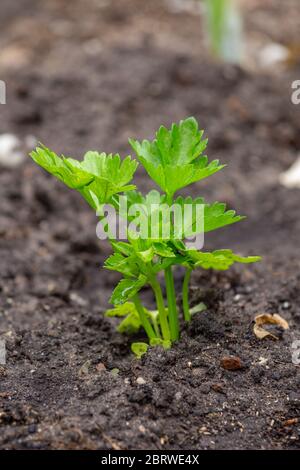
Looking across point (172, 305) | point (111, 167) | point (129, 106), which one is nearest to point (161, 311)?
point (172, 305)

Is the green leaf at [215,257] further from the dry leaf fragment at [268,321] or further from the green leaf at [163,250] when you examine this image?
the dry leaf fragment at [268,321]

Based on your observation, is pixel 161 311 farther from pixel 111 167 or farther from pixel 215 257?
pixel 111 167

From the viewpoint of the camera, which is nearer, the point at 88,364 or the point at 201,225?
the point at 201,225

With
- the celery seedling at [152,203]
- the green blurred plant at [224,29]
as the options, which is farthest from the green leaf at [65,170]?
the green blurred plant at [224,29]

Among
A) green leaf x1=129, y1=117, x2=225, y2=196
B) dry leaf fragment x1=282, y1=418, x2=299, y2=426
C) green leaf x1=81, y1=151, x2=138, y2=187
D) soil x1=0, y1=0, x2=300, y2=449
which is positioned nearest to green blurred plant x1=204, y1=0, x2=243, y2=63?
soil x1=0, y1=0, x2=300, y2=449

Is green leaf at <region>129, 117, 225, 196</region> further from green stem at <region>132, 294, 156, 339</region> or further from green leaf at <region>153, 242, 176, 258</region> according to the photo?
green stem at <region>132, 294, 156, 339</region>

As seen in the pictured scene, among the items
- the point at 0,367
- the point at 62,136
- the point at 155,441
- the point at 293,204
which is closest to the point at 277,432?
the point at 155,441
